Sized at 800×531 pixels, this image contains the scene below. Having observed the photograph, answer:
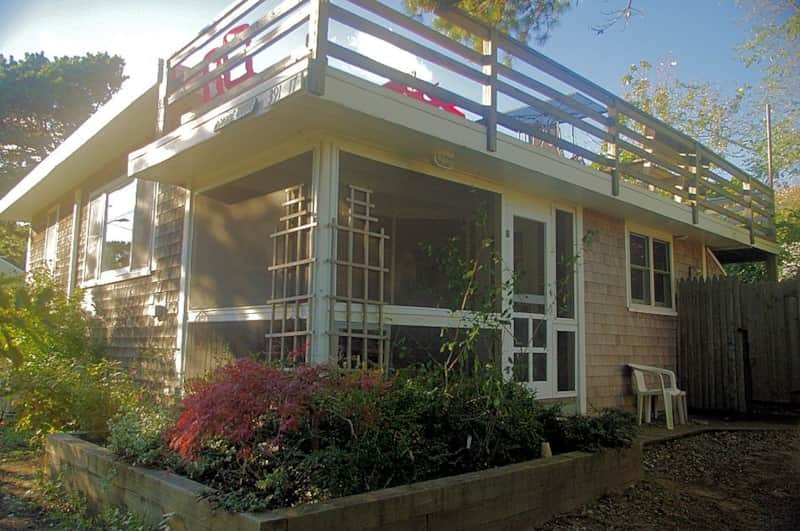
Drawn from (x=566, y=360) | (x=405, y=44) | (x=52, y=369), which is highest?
(x=405, y=44)

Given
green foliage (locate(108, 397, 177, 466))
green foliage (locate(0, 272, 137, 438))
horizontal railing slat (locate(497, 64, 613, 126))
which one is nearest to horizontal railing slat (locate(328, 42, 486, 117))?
horizontal railing slat (locate(497, 64, 613, 126))

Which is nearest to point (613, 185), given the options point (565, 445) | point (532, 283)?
point (532, 283)

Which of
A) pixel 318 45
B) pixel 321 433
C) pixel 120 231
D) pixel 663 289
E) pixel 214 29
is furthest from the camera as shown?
pixel 663 289

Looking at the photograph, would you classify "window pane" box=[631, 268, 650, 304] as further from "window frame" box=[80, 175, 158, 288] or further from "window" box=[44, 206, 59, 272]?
"window" box=[44, 206, 59, 272]

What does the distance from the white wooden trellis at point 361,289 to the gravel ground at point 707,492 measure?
2056mm

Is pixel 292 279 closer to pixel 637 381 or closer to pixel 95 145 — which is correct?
pixel 95 145

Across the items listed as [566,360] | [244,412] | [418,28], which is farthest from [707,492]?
[418,28]

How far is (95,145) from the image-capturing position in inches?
341

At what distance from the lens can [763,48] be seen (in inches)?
537

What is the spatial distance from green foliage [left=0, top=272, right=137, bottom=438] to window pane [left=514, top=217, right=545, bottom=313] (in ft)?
14.0

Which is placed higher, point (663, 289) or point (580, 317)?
point (663, 289)

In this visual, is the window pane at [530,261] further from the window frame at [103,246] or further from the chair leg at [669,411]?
the window frame at [103,246]

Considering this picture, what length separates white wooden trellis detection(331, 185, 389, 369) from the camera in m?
5.25

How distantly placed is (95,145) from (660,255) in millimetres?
8416
